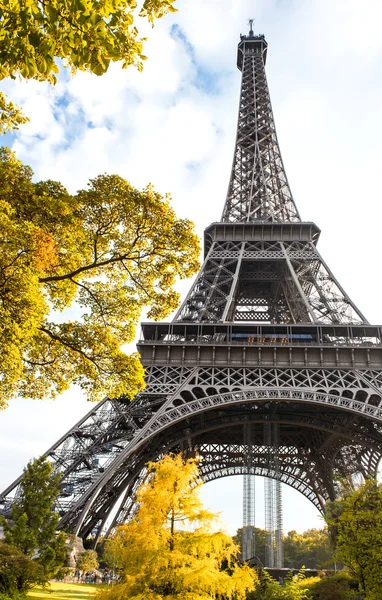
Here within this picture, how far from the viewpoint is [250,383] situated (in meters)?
26.7

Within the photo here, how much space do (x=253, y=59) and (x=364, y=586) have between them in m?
66.0

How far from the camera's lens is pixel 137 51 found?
18.6ft

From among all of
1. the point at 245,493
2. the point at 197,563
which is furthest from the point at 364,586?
the point at 245,493

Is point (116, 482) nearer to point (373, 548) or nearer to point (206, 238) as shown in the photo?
point (373, 548)

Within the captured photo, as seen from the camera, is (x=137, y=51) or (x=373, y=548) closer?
(x=137, y=51)

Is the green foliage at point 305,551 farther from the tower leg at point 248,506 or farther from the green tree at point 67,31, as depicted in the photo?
the green tree at point 67,31

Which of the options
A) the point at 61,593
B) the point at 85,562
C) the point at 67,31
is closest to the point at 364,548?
the point at 61,593

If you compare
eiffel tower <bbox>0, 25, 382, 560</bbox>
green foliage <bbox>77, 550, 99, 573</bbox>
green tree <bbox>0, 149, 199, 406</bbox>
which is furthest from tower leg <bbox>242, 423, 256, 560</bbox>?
green tree <bbox>0, 149, 199, 406</bbox>

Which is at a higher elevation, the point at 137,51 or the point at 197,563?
the point at 137,51

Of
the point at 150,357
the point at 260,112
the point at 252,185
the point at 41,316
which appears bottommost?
the point at 41,316

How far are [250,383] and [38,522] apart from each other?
45.9 feet

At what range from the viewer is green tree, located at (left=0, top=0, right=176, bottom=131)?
471 centimetres

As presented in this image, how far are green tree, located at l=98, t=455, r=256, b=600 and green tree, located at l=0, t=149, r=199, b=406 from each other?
314 cm

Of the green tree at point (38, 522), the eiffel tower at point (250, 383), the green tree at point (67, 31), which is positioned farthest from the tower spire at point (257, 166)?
the green tree at point (67, 31)
